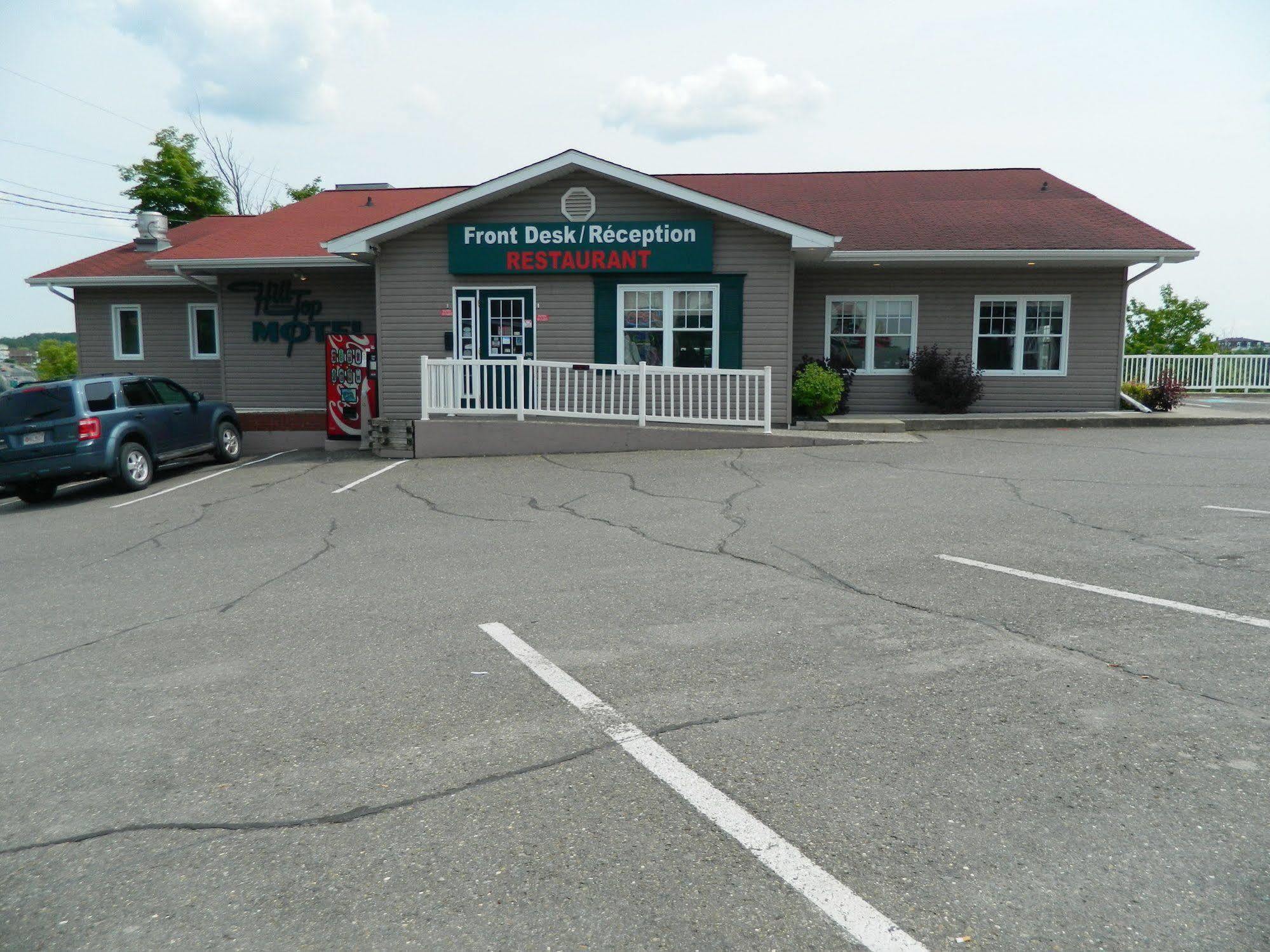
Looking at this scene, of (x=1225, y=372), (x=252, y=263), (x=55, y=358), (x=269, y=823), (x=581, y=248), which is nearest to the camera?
(x=269, y=823)

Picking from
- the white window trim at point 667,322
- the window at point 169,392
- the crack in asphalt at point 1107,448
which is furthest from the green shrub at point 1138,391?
the window at point 169,392

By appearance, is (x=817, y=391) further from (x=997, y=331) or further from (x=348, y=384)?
(x=348, y=384)

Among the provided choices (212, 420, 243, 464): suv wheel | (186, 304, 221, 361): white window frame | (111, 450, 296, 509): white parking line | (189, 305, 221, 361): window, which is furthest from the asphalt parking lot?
(189, 305, 221, 361): window

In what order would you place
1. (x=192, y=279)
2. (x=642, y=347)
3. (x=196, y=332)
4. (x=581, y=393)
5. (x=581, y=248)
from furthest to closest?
1. (x=196, y=332)
2. (x=192, y=279)
3. (x=642, y=347)
4. (x=581, y=248)
5. (x=581, y=393)

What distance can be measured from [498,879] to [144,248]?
2379 cm

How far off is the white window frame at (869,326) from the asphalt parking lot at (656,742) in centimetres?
1116

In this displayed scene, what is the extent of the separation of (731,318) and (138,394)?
9.81 meters

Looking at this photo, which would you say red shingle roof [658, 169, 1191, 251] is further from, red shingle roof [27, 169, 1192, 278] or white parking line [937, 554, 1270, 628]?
white parking line [937, 554, 1270, 628]

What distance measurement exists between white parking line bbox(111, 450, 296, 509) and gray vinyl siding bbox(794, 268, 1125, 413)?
1032cm

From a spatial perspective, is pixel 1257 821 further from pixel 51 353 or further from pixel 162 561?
pixel 51 353

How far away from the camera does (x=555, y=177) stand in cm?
1700

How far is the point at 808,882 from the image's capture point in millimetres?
2963

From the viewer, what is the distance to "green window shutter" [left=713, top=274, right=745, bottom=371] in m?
→ 17.0

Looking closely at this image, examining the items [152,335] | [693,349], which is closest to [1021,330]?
[693,349]
